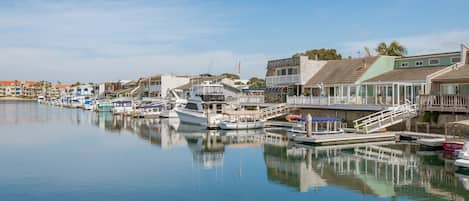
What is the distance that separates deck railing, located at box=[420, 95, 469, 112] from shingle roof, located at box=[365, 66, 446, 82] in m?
3.83

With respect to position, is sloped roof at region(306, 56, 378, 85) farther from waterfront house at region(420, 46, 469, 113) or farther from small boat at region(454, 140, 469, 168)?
small boat at region(454, 140, 469, 168)

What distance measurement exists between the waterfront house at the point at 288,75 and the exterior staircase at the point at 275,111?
11.3 ft

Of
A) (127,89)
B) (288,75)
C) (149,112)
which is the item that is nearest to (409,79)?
(288,75)

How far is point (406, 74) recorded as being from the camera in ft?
130

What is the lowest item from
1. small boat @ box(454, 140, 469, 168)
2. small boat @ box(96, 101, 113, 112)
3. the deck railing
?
small boat @ box(454, 140, 469, 168)

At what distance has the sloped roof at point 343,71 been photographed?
43.9 meters

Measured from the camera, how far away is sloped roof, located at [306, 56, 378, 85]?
43875 mm

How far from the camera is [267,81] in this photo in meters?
55.8

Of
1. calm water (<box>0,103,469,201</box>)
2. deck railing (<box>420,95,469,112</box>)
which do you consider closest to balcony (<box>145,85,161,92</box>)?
calm water (<box>0,103,469,201</box>)

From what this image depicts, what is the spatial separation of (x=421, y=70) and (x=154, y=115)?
3977cm

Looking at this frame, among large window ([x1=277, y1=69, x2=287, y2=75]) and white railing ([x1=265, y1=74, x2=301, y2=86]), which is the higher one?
large window ([x1=277, y1=69, x2=287, y2=75])

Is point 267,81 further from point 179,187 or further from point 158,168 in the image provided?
point 179,187

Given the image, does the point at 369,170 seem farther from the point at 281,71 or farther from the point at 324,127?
the point at 281,71

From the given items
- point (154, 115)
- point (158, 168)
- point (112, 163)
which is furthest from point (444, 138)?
point (154, 115)
